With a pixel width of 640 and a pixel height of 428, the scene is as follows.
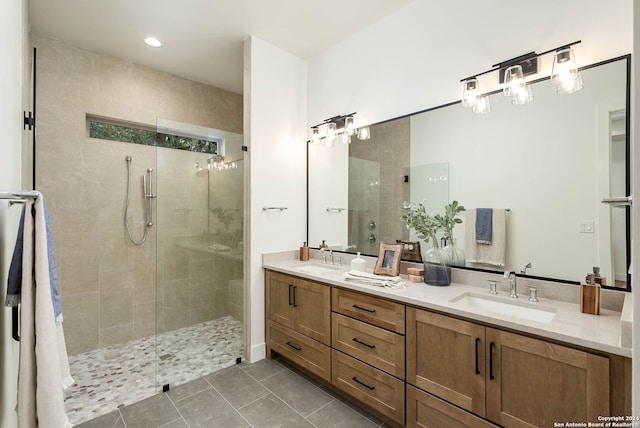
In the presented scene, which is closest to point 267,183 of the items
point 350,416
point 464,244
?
point 464,244

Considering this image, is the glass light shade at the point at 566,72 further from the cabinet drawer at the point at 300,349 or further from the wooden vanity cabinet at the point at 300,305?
the cabinet drawer at the point at 300,349

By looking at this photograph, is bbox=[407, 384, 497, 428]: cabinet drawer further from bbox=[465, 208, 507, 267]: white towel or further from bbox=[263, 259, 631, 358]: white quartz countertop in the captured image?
bbox=[465, 208, 507, 267]: white towel

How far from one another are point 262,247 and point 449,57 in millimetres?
2166

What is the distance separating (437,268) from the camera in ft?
6.47

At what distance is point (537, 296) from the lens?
5.47ft

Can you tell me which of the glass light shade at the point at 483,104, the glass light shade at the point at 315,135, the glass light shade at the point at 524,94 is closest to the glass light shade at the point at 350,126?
the glass light shade at the point at 315,135

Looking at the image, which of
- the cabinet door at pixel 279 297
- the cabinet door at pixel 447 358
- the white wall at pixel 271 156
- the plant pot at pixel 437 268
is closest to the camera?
the cabinet door at pixel 447 358

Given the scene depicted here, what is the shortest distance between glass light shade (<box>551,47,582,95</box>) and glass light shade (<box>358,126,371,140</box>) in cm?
131

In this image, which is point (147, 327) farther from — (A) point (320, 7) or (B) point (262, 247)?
(A) point (320, 7)

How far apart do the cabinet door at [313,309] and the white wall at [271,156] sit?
1.68 ft

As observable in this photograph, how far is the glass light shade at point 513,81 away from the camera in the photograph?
5.69ft

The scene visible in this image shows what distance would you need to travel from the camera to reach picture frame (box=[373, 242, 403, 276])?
7.16 feet

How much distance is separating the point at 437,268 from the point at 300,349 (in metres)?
1.27

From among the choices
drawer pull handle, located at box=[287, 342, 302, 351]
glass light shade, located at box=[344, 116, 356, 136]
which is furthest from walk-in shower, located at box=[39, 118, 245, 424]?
glass light shade, located at box=[344, 116, 356, 136]
